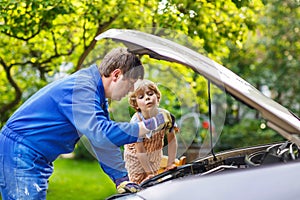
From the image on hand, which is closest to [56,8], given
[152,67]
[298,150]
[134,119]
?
[152,67]

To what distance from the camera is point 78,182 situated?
9.16 metres

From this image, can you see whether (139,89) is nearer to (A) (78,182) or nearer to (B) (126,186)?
(B) (126,186)

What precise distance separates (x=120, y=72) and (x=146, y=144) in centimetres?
42

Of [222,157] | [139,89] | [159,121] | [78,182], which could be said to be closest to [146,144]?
[159,121]

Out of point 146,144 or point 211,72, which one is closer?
point 211,72

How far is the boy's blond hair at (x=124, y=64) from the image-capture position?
312cm

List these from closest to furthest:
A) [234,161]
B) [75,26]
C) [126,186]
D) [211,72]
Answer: [211,72] < [126,186] < [234,161] < [75,26]

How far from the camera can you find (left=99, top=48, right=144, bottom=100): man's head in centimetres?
312

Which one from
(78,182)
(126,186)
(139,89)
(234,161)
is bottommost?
(78,182)

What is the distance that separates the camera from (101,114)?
3.01m

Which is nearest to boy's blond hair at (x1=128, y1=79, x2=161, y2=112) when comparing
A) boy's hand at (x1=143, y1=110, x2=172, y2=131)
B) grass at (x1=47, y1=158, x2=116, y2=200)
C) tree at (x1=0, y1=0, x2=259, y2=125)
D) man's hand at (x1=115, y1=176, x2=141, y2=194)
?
boy's hand at (x1=143, y1=110, x2=172, y2=131)

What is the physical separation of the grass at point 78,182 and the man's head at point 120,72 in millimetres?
3369

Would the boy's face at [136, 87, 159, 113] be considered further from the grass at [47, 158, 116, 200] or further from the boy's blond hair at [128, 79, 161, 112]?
the grass at [47, 158, 116, 200]

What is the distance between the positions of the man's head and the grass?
3.37 metres
